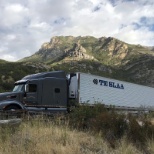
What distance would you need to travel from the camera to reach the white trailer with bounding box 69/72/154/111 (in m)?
22.9

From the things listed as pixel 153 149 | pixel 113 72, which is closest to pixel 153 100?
pixel 153 149

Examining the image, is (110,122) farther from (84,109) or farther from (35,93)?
(35,93)

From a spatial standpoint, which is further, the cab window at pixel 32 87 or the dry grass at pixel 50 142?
the cab window at pixel 32 87

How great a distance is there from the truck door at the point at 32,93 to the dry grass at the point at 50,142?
958cm

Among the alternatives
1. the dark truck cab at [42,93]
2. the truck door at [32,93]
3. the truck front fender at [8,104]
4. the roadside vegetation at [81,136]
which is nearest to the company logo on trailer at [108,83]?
the dark truck cab at [42,93]

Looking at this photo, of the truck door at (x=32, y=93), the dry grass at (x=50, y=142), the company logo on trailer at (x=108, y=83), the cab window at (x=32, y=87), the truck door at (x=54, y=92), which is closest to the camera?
the dry grass at (x=50, y=142)

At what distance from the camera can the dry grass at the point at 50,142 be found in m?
7.70

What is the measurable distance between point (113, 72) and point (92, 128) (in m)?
145

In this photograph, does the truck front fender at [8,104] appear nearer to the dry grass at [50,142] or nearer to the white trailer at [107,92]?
the white trailer at [107,92]

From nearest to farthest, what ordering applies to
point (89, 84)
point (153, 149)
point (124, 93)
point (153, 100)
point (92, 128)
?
point (153, 149), point (92, 128), point (89, 84), point (124, 93), point (153, 100)

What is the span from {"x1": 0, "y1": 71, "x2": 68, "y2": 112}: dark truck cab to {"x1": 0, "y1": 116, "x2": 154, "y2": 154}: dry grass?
9108 mm

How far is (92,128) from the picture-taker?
36.6 ft

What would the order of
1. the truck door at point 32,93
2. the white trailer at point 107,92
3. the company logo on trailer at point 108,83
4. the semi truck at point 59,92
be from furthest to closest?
the company logo on trailer at point 108,83 → the white trailer at point 107,92 → the truck door at point 32,93 → the semi truck at point 59,92

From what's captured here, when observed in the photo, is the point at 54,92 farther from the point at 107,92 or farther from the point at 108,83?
the point at 108,83
